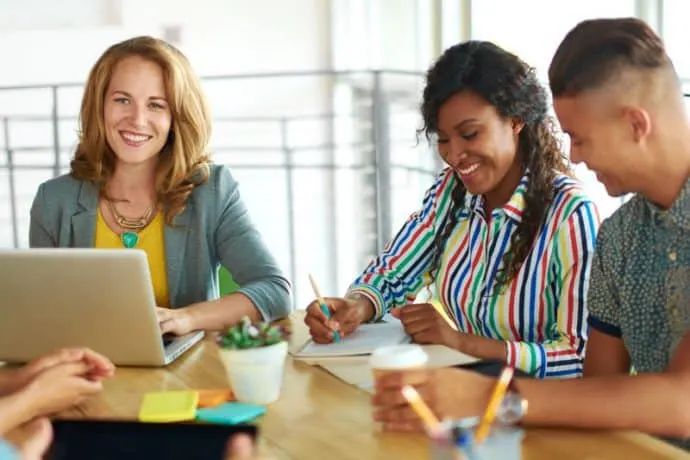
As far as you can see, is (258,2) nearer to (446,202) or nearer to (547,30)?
(547,30)

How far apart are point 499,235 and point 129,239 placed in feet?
2.64

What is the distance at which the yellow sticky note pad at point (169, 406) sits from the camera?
1419 mm

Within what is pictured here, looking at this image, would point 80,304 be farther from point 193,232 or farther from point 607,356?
point 607,356

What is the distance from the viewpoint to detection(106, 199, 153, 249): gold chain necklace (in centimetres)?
217

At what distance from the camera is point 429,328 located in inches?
69.7

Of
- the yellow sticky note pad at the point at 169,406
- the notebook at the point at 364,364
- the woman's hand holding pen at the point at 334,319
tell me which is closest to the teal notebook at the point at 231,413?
the yellow sticky note pad at the point at 169,406

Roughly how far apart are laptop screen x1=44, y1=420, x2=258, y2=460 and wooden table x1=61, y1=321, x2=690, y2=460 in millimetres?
127

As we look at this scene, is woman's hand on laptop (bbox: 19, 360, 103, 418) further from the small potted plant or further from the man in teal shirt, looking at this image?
the man in teal shirt

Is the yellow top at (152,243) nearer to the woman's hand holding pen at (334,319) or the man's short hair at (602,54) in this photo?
the woman's hand holding pen at (334,319)

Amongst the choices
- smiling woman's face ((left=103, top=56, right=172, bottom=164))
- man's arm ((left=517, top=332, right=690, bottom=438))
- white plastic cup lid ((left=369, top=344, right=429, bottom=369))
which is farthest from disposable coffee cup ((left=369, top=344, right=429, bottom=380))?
smiling woman's face ((left=103, top=56, right=172, bottom=164))

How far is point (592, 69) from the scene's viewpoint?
56.7 inches

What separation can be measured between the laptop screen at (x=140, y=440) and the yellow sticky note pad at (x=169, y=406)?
145 mm

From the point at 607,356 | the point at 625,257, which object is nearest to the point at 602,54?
the point at 625,257

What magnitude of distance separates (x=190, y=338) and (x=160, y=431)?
0.64 metres
